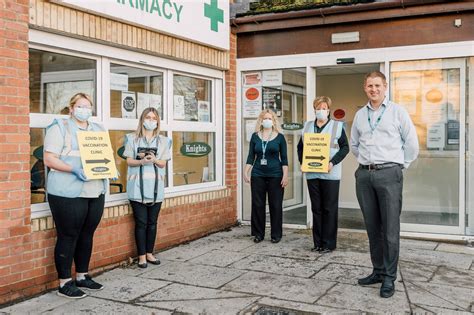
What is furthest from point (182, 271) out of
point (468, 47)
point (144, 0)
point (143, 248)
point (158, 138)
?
point (468, 47)

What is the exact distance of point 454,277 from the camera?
5582 millimetres

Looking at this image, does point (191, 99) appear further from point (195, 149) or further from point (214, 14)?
point (214, 14)

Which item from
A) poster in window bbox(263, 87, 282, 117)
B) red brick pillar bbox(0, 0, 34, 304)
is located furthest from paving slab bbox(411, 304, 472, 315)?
poster in window bbox(263, 87, 282, 117)

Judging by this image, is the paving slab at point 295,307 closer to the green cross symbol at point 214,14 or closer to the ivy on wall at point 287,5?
the green cross symbol at point 214,14

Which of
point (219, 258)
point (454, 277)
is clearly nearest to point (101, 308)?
point (219, 258)

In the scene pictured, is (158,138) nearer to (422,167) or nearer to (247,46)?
Answer: (247,46)

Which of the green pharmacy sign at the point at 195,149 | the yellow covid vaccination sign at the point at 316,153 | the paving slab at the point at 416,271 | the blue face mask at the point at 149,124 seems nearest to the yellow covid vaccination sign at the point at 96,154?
the blue face mask at the point at 149,124

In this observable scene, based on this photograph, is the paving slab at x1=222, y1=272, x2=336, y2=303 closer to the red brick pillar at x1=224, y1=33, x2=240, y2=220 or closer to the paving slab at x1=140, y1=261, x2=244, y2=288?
the paving slab at x1=140, y1=261, x2=244, y2=288

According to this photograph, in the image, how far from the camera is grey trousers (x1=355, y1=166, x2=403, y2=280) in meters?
4.93

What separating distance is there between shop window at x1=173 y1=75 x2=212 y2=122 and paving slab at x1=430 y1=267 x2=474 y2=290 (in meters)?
4.00

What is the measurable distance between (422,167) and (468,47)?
1.80 metres

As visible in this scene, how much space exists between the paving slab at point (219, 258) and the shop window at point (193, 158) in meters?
1.27

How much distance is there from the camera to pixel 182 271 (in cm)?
584

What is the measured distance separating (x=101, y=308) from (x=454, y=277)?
3.72 meters
